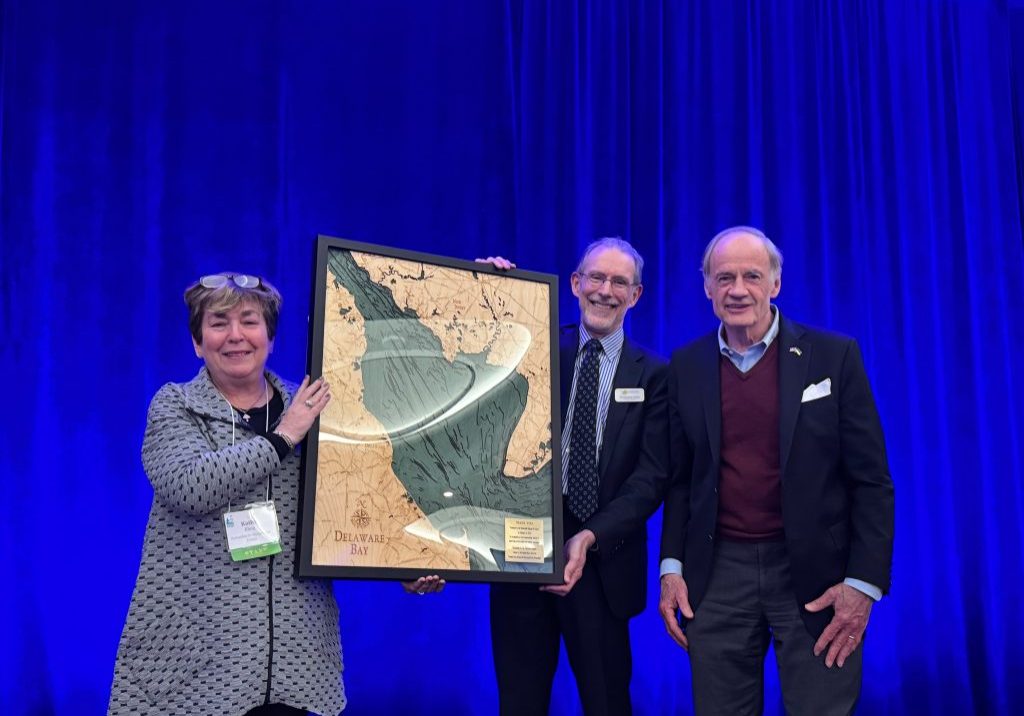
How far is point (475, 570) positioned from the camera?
7.79ft

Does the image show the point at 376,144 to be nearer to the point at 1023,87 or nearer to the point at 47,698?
the point at 47,698

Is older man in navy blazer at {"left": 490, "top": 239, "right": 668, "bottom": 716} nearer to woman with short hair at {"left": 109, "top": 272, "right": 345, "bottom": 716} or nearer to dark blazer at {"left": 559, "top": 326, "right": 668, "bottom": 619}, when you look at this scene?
dark blazer at {"left": 559, "top": 326, "right": 668, "bottom": 619}

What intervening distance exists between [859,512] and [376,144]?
3.02 meters

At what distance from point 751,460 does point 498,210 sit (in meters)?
2.49

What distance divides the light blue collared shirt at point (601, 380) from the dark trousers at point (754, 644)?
0.47 meters

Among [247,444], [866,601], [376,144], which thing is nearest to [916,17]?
[376,144]

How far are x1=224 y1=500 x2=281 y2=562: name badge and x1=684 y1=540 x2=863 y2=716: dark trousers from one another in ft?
3.73

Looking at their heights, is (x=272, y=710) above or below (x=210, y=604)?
below

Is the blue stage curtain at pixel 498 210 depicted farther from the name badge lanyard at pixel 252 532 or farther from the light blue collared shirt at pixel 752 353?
the name badge lanyard at pixel 252 532

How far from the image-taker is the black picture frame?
2.27 metres

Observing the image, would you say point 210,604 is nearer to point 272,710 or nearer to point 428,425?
point 272,710

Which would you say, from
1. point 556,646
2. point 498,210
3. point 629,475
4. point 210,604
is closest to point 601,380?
point 629,475

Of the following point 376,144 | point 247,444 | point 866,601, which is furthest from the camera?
point 376,144

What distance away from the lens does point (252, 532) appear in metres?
2.06
